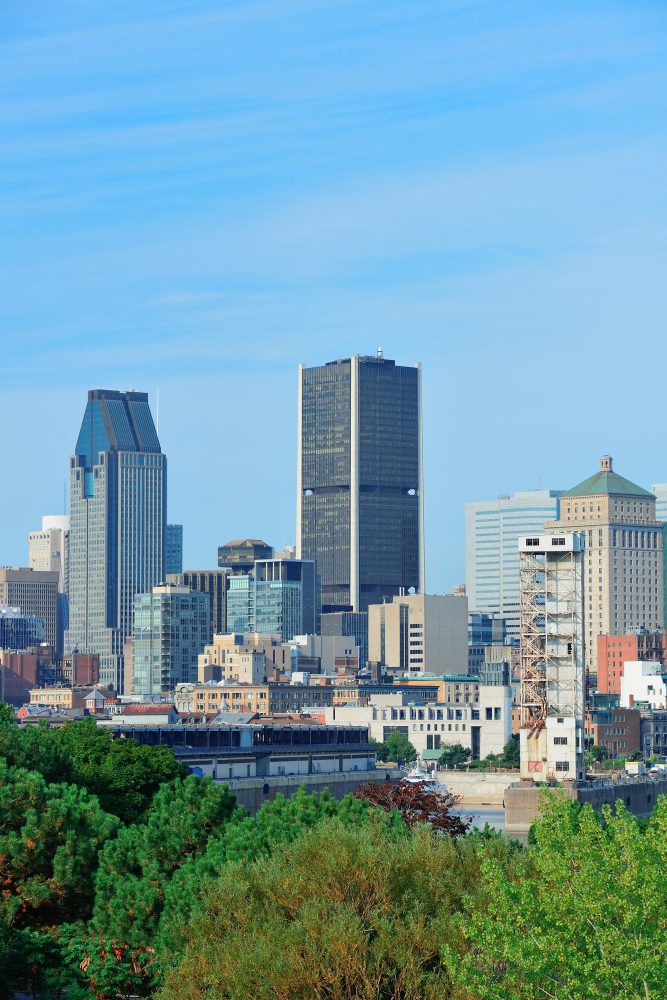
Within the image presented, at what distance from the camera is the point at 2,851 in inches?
2309

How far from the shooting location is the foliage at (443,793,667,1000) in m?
38.3

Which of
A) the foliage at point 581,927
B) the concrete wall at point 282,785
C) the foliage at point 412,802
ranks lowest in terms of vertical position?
the concrete wall at point 282,785

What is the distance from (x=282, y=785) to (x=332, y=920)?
80.9 metres

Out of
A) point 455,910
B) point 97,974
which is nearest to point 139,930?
point 97,974

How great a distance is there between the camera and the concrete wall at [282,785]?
120 meters

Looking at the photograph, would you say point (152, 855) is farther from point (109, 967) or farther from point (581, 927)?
point (581, 927)

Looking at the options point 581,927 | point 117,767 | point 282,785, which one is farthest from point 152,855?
point 282,785

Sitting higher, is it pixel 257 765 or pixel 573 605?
pixel 573 605

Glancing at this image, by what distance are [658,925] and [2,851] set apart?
24488mm

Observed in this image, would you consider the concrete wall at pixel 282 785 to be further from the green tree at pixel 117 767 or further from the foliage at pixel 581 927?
the foliage at pixel 581 927

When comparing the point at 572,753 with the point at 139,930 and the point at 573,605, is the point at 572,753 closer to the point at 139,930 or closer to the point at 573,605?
the point at 573,605

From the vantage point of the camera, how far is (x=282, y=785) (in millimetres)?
126000

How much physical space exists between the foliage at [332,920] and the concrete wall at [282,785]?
194 feet

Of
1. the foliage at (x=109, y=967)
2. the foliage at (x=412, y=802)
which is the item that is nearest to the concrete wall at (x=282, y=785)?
the foliage at (x=412, y=802)
